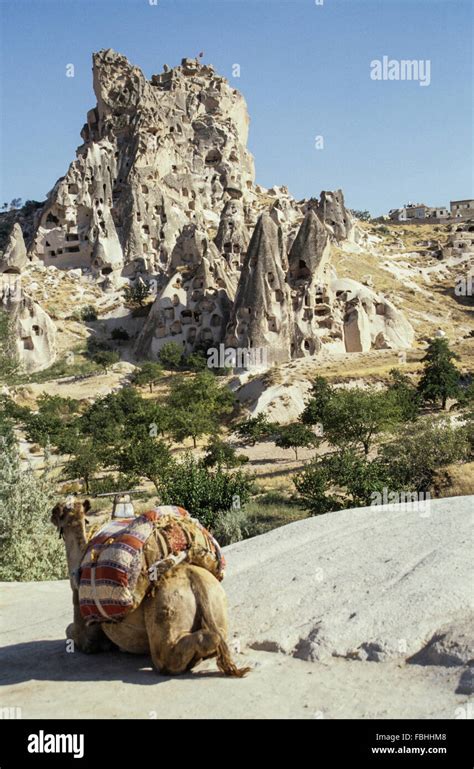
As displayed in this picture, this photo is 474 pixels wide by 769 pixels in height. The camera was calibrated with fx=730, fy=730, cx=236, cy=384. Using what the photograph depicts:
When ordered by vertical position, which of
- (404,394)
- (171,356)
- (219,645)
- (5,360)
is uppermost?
(5,360)

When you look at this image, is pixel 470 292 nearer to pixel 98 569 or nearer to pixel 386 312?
pixel 386 312

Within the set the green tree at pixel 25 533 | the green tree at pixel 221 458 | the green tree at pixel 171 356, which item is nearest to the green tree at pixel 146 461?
the green tree at pixel 221 458

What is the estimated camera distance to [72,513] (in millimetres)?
7160

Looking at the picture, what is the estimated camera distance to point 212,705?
5.18 m

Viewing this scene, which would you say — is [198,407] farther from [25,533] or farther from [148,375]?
[25,533]

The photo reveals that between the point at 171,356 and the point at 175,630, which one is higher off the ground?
the point at 171,356

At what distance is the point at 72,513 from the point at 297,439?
2313 cm

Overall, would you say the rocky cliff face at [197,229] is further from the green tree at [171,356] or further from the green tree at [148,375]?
the green tree at [148,375]

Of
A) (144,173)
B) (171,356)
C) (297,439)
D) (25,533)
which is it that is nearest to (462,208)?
(144,173)

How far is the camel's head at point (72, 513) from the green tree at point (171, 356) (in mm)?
42487

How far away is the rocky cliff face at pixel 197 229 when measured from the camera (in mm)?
49969

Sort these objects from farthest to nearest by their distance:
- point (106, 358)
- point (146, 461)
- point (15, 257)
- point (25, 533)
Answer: point (15, 257)
point (106, 358)
point (146, 461)
point (25, 533)

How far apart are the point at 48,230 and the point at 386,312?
111 ft

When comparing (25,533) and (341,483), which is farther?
(341,483)
